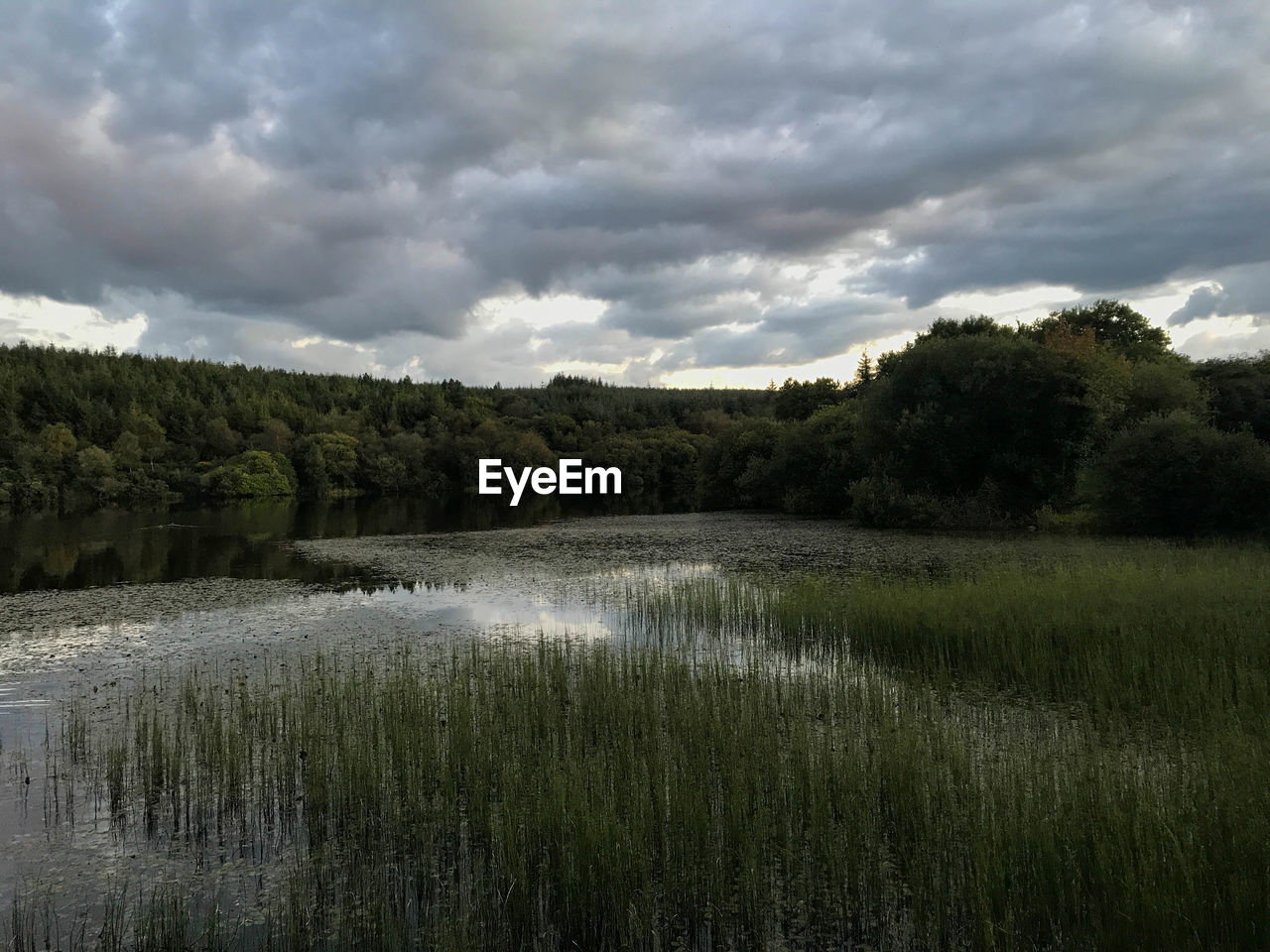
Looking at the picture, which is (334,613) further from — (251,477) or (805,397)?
(251,477)

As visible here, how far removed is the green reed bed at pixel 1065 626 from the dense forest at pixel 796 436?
7760 mm

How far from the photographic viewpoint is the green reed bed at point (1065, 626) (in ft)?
27.6

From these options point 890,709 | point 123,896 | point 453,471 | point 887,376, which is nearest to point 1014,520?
point 887,376

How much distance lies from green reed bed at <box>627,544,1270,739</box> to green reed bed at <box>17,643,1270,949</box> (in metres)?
1.33

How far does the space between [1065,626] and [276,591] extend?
53.1 feet

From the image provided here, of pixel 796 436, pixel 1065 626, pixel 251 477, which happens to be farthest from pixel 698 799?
pixel 251 477

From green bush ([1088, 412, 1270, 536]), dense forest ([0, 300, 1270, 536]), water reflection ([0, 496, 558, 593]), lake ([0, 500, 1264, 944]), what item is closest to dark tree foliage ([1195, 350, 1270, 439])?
dense forest ([0, 300, 1270, 536])

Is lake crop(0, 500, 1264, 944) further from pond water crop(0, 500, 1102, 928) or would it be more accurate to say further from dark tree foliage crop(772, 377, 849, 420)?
dark tree foliage crop(772, 377, 849, 420)

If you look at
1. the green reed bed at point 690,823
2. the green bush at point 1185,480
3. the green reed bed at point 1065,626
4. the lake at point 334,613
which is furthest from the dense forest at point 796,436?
the green reed bed at point 690,823

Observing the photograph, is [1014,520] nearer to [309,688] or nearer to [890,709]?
[890,709]

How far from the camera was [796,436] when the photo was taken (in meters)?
45.1

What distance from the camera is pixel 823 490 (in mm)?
43094

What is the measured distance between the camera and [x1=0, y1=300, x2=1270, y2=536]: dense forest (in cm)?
2374

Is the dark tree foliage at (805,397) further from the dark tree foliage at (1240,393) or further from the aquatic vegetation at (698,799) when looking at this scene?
the aquatic vegetation at (698,799)
